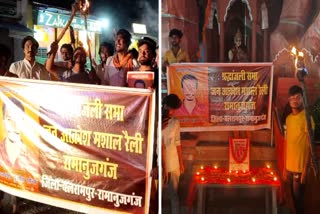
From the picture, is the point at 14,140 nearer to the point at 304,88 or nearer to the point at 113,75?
the point at 113,75

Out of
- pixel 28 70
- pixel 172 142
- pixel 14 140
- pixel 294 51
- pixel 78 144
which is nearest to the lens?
pixel 294 51

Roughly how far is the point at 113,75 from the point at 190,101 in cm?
64

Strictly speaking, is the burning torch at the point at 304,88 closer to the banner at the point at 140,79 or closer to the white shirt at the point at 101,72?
the banner at the point at 140,79

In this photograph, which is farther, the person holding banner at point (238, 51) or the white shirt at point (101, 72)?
the white shirt at point (101, 72)

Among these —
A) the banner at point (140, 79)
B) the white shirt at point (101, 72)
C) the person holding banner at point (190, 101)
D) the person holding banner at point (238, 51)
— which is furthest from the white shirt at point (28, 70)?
the person holding banner at point (238, 51)

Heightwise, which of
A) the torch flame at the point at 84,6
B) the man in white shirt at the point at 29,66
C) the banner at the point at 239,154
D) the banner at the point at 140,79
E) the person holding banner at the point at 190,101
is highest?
the torch flame at the point at 84,6

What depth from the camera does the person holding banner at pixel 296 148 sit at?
9.95 feet

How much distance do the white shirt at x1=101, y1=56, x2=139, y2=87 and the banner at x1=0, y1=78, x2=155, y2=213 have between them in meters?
0.07

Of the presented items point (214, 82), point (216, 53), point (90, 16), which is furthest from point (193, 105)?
point (90, 16)

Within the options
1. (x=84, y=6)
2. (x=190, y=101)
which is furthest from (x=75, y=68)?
(x=190, y=101)

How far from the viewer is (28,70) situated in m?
3.33

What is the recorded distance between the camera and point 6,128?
3520mm

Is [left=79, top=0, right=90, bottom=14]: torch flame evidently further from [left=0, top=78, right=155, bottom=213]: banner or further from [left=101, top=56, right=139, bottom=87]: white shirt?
[left=0, top=78, right=155, bottom=213]: banner

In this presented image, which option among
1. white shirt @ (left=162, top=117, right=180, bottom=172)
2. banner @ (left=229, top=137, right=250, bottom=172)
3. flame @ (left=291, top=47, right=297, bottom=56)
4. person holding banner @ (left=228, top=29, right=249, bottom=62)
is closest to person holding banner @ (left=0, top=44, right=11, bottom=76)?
white shirt @ (left=162, top=117, right=180, bottom=172)
